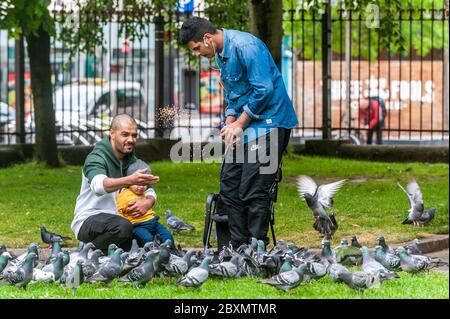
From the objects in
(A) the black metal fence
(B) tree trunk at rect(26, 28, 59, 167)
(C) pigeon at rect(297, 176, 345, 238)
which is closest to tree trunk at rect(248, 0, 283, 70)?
(A) the black metal fence

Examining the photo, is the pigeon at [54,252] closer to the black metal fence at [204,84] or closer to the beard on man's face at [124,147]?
the beard on man's face at [124,147]

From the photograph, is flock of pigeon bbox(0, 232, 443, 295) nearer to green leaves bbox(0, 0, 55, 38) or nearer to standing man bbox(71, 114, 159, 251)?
standing man bbox(71, 114, 159, 251)

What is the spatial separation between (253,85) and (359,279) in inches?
71.9

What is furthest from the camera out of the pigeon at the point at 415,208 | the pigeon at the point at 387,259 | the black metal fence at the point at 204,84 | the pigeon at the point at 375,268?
the black metal fence at the point at 204,84

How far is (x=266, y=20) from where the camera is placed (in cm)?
1670

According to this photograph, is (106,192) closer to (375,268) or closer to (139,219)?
(139,219)

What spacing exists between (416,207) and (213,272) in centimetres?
404

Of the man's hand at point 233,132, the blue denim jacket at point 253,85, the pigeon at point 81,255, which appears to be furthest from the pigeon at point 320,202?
the pigeon at point 81,255

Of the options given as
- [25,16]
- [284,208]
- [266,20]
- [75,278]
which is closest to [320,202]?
[284,208]

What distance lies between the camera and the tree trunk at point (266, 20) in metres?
16.7

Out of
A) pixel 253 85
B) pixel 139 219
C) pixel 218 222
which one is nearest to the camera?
pixel 253 85

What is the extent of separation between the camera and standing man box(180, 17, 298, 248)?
904cm

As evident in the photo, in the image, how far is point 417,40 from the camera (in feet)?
105

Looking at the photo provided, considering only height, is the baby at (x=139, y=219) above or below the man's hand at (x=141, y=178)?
below
